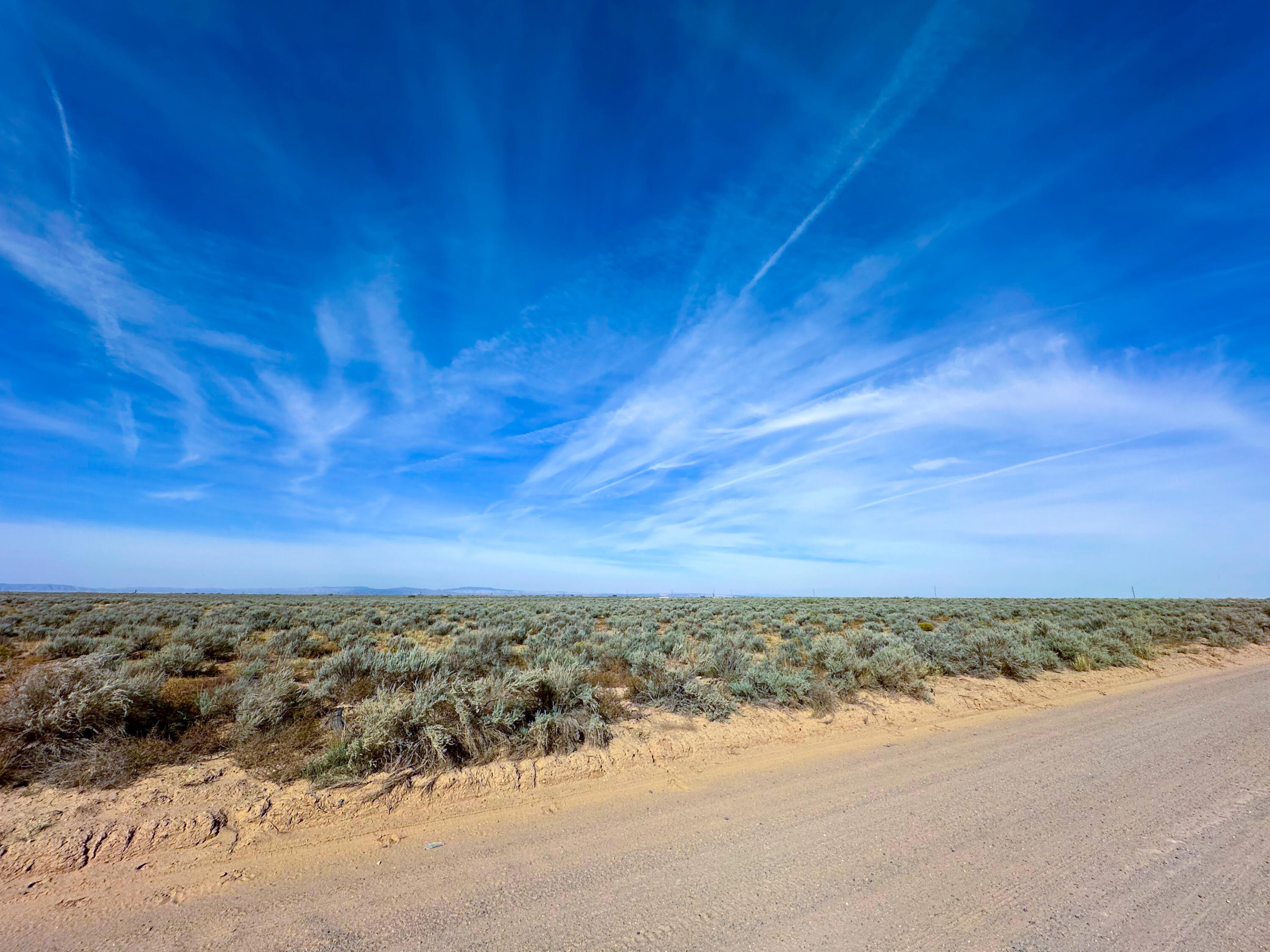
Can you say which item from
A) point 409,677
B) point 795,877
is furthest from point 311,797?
point 795,877

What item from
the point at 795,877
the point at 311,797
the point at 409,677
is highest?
the point at 409,677

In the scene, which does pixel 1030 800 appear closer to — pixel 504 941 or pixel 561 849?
pixel 561 849

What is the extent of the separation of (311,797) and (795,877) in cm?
480

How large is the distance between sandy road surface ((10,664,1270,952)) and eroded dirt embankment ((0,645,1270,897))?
1.69ft

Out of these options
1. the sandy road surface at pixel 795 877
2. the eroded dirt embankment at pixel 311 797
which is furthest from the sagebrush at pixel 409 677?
the sandy road surface at pixel 795 877

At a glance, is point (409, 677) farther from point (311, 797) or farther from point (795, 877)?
point (795, 877)

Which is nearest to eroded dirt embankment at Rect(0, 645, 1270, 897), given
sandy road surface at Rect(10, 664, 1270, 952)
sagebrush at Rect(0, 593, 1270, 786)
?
sagebrush at Rect(0, 593, 1270, 786)

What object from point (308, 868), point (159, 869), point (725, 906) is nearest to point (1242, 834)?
point (725, 906)

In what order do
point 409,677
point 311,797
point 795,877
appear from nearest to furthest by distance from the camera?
1. point 795,877
2. point 311,797
3. point 409,677

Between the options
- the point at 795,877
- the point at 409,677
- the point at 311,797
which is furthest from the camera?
the point at 409,677

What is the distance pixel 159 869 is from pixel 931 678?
13.1 m

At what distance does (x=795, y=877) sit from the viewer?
4.26 m

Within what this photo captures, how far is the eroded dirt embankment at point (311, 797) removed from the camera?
450cm

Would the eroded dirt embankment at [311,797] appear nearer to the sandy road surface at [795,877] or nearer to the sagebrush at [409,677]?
the sagebrush at [409,677]
